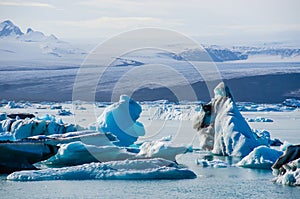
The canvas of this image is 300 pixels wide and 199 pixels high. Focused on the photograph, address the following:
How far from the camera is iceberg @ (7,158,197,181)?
11.7 meters

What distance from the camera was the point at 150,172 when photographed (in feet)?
38.6

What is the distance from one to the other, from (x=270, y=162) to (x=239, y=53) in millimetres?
48624

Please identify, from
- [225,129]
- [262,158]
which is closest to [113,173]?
[262,158]

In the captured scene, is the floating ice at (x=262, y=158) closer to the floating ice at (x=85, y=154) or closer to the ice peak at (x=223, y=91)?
the floating ice at (x=85, y=154)

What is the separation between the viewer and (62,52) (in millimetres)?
60656

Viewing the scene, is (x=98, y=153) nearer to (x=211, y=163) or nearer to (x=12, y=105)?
(x=211, y=163)

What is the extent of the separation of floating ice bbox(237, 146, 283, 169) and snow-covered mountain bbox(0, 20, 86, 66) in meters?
40.4

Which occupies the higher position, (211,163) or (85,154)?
(85,154)

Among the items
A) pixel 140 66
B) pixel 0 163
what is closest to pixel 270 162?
pixel 0 163

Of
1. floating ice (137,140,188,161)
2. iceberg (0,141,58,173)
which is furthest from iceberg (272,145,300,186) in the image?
iceberg (0,141,58,173)

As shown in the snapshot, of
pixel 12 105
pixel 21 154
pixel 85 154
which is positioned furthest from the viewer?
pixel 12 105

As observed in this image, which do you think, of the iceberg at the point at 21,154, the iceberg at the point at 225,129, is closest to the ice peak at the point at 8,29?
the iceberg at the point at 225,129

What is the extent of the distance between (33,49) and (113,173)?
51.5 m

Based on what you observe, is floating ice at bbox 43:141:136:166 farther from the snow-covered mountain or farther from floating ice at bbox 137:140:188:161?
the snow-covered mountain
